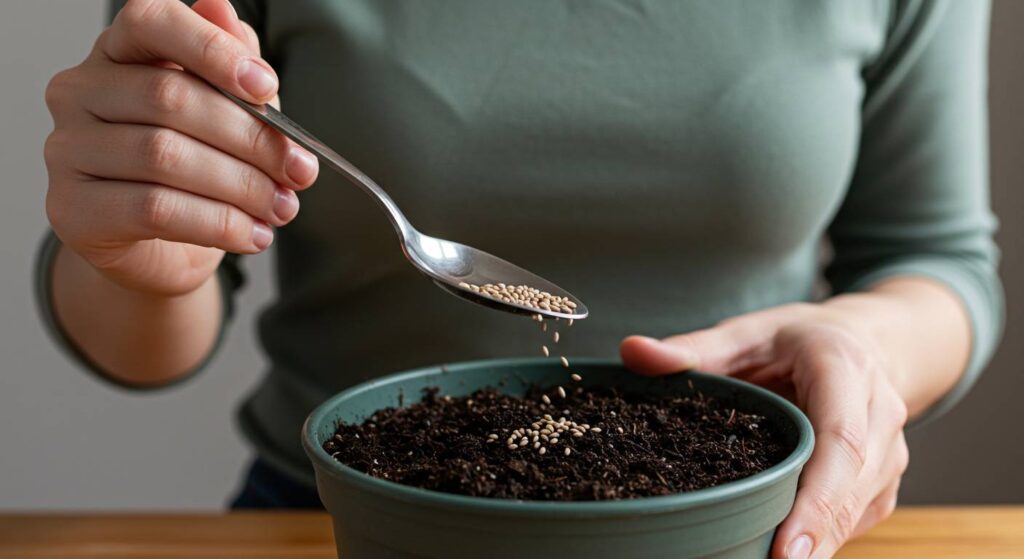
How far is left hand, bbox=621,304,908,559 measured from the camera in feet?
2.25

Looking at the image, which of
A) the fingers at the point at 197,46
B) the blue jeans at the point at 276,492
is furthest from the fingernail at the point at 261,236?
the blue jeans at the point at 276,492

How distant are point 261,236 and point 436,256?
0.15 meters

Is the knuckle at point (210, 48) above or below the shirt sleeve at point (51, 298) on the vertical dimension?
above

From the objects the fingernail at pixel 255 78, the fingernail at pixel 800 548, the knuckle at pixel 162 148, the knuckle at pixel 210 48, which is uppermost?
the knuckle at pixel 210 48

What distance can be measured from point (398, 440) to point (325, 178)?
16.6 inches

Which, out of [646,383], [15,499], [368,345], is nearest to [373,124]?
[368,345]

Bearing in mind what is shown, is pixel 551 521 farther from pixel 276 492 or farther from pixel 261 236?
pixel 276 492

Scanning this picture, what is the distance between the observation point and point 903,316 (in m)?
1.10

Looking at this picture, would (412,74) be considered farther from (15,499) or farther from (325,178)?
(15,499)

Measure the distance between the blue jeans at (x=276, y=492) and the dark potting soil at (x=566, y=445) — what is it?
1.51 feet

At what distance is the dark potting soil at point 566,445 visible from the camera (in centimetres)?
63

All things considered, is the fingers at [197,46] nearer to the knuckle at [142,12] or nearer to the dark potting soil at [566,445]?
the knuckle at [142,12]

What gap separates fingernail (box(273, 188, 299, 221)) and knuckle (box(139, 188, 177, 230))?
0.24 feet

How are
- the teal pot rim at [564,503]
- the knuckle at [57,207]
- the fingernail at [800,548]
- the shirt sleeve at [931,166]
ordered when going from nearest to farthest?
the teal pot rim at [564,503] < the fingernail at [800,548] < the knuckle at [57,207] < the shirt sleeve at [931,166]
